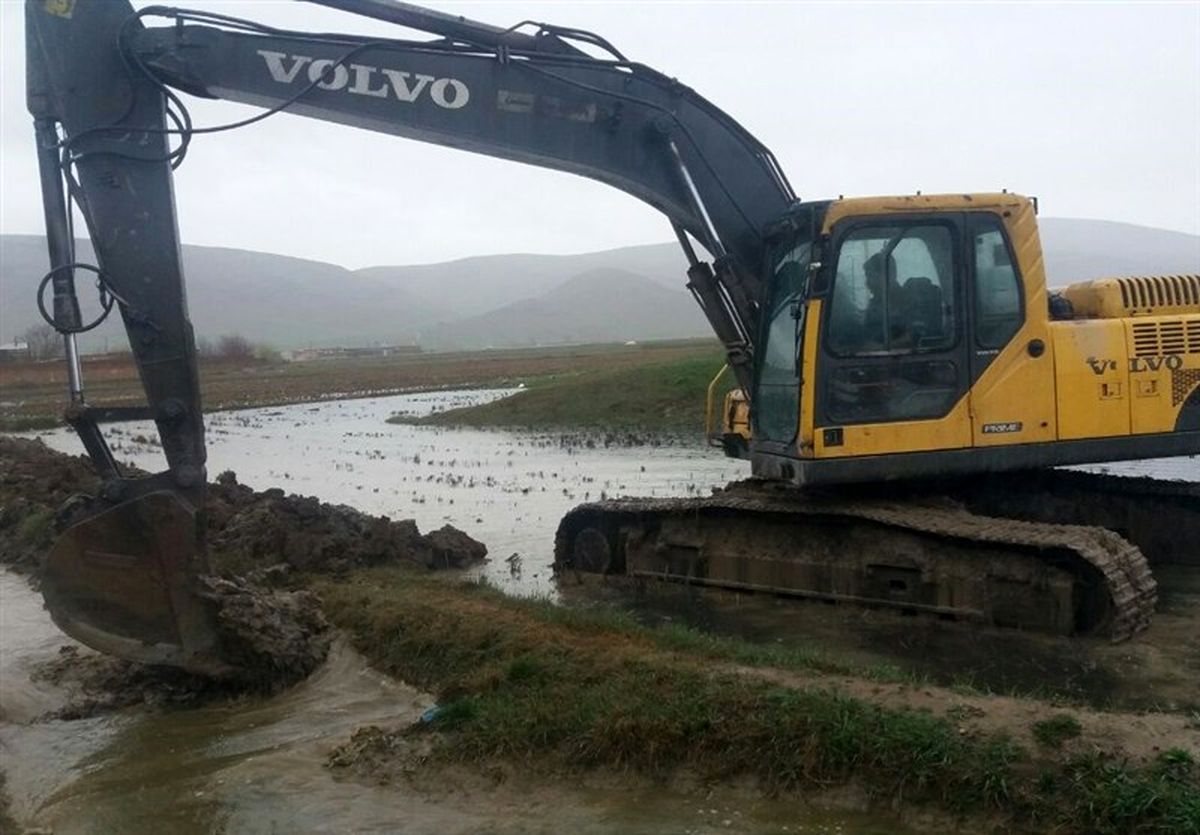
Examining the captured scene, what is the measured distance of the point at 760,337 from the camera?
937 centimetres

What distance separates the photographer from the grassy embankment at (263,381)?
37.9 m

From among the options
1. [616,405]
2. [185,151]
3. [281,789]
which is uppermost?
[185,151]

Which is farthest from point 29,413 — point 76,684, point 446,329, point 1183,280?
point 446,329

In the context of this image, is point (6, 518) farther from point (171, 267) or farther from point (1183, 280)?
point (1183, 280)

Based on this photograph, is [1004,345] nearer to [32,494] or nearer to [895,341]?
[895,341]

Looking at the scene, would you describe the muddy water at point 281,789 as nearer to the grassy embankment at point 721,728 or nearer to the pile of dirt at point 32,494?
the grassy embankment at point 721,728

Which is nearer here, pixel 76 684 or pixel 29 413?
pixel 76 684

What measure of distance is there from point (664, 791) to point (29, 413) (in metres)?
33.3

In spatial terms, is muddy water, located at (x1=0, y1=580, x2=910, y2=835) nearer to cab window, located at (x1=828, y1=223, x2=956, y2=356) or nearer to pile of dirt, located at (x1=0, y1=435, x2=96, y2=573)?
cab window, located at (x1=828, y1=223, x2=956, y2=356)

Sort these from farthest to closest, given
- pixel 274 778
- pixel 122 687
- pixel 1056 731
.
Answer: pixel 122 687 → pixel 274 778 → pixel 1056 731

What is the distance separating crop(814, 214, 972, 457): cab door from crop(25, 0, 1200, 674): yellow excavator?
0.05 feet

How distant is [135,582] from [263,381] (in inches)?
1903

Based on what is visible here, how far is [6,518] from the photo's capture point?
13.2 metres

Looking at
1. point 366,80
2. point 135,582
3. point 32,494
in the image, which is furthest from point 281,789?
point 32,494
